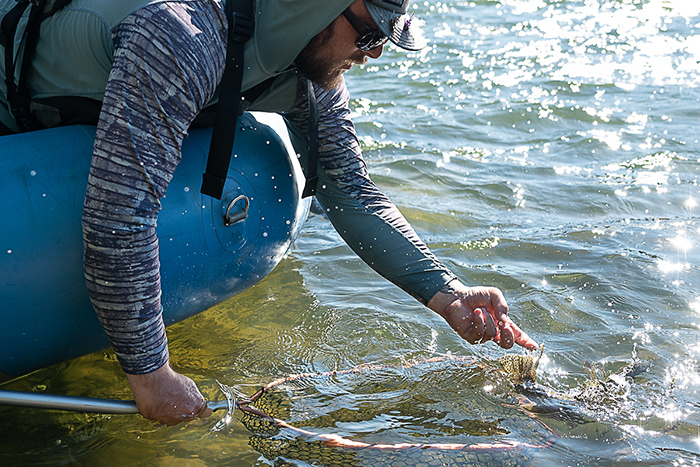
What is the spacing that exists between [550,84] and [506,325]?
17.7 feet

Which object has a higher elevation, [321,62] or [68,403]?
[321,62]

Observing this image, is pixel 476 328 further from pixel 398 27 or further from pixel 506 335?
pixel 398 27

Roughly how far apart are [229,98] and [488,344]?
5.59ft

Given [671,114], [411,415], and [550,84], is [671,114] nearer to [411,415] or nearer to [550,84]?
[550,84]

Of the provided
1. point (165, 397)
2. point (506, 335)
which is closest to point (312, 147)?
point (506, 335)

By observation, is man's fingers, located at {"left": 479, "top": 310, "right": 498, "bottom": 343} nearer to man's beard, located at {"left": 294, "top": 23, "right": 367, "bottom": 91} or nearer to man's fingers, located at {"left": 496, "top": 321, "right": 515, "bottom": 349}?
man's fingers, located at {"left": 496, "top": 321, "right": 515, "bottom": 349}

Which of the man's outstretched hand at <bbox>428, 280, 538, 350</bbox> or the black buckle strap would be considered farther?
the black buckle strap

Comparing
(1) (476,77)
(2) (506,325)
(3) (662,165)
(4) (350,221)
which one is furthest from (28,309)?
(1) (476,77)

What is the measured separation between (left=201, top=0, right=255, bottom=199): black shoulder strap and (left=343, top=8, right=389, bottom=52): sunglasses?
12.6 inches

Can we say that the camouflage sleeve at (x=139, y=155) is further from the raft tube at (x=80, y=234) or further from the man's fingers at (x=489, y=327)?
the man's fingers at (x=489, y=327)

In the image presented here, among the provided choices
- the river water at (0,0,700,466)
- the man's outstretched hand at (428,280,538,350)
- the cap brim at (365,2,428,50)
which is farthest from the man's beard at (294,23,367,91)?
the river water at (0,0,700,466)

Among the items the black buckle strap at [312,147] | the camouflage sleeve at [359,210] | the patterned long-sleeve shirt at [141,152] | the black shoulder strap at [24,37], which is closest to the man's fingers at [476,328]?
the camouflage sleeve at [359,210]

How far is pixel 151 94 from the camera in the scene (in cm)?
200

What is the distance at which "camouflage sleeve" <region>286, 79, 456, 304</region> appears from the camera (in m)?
2.86
